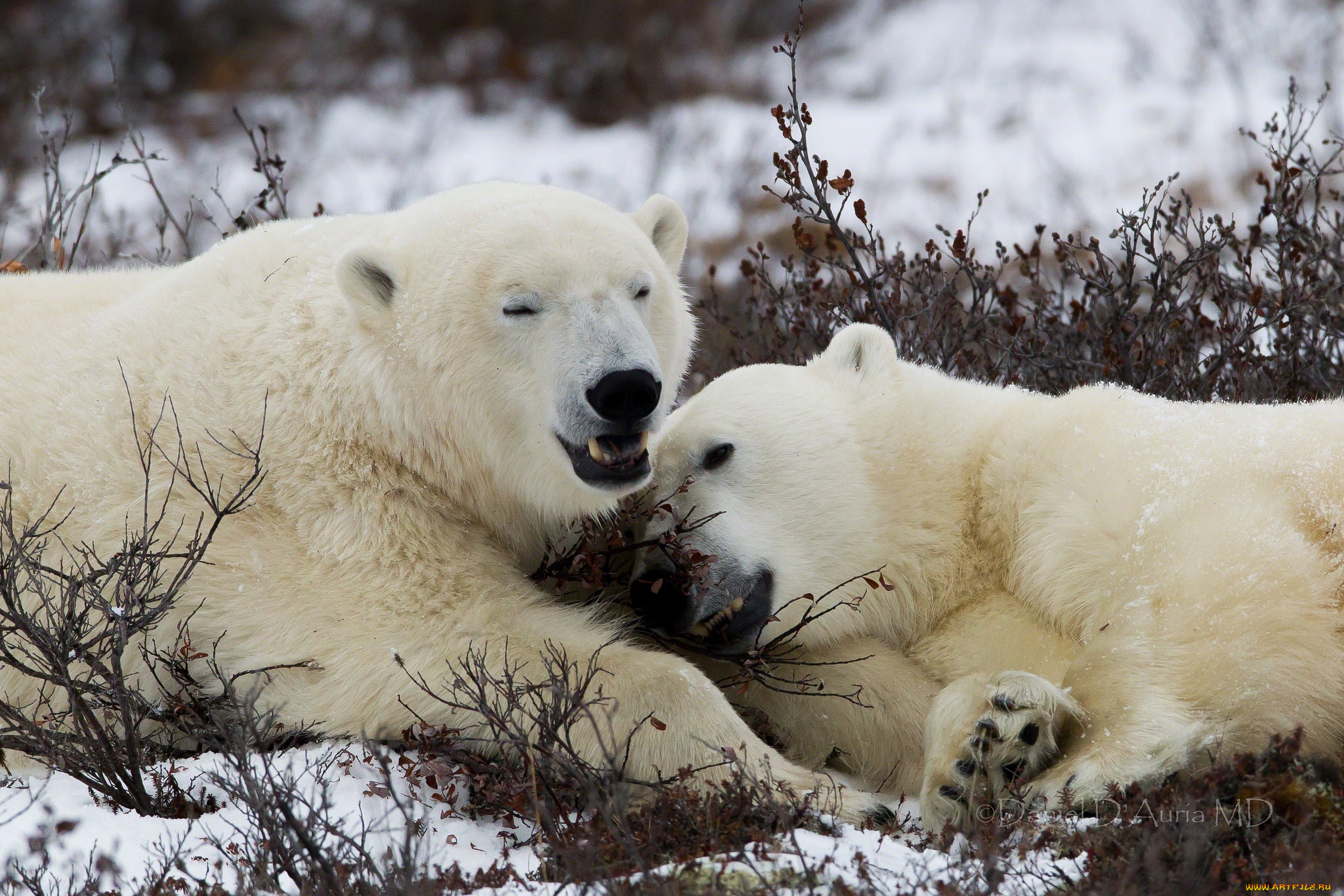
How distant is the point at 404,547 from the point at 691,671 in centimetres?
71

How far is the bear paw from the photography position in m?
2.60

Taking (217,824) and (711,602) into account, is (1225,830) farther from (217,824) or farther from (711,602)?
(217,824)

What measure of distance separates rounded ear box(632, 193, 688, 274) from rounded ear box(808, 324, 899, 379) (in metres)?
0.49

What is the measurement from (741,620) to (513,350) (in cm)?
88

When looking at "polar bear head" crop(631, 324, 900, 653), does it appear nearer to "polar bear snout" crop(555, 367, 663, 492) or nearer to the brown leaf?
"polar bear snout" crop(555, 367, 663, 492)

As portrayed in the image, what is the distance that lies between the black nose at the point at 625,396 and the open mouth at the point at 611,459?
0.22 ft

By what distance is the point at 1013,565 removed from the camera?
10.0 ft

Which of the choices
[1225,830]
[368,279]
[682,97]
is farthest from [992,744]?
[682,97]

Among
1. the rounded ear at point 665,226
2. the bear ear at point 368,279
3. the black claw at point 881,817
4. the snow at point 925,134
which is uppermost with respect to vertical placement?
the snow at point 925,134

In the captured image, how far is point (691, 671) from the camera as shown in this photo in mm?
2832

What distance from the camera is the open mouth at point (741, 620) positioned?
3.12 meters

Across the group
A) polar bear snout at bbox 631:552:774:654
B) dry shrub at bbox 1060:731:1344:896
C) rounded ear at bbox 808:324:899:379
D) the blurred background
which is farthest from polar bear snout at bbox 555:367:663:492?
the blurred background

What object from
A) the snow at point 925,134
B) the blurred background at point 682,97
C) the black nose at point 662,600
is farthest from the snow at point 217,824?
the blurred background at point 682,97

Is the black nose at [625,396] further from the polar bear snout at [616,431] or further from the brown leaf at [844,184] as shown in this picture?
the brown leaf at [844,184]
